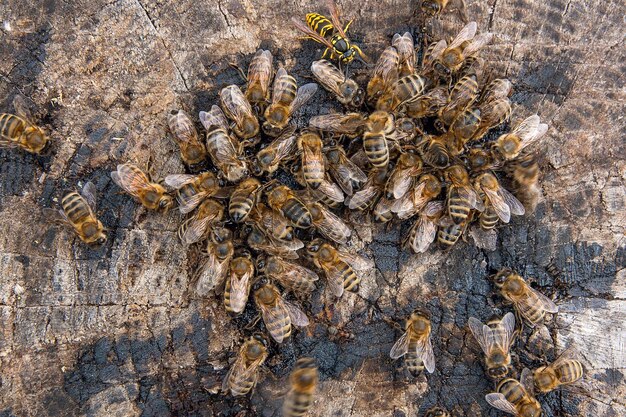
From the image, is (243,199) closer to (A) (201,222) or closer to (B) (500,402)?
(A) (201,222)

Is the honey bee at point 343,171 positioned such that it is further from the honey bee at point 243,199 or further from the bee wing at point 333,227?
the honey bee at point 243,199

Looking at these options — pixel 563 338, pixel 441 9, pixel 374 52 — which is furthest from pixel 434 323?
pixel 441 9

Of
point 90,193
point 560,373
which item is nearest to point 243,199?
point 90,193

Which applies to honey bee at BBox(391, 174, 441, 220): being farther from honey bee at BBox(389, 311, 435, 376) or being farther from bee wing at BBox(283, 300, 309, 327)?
bee wing at BBox(283, 300, 309, 327)

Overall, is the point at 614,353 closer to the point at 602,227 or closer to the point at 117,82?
the point at 602,227

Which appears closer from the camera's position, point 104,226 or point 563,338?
point 104,226
